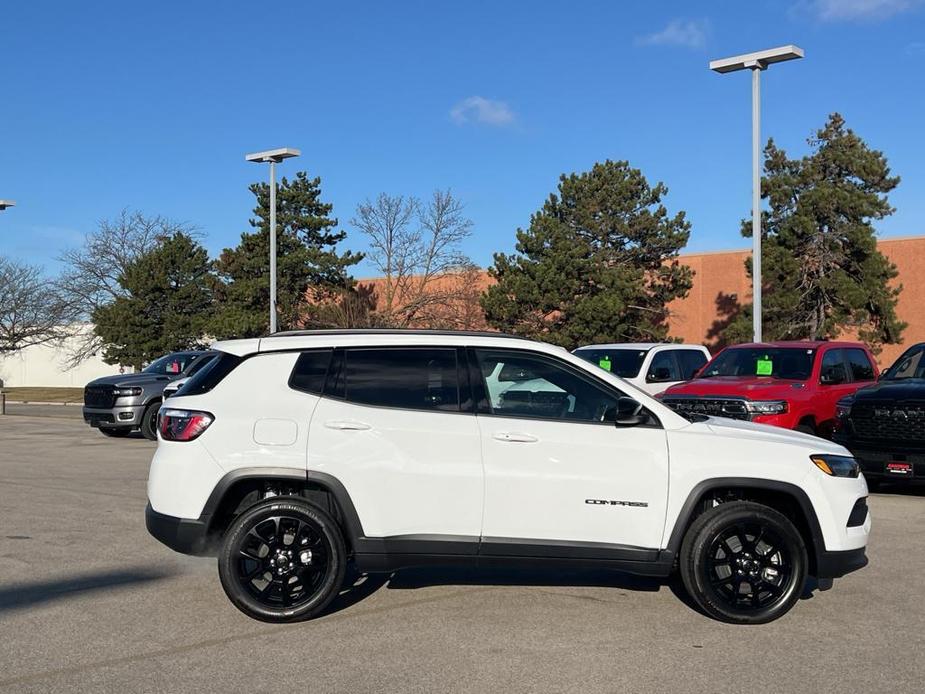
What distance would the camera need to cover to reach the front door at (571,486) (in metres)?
6.21

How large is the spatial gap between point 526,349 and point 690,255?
34.5m

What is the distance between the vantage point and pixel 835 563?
637 centimetres

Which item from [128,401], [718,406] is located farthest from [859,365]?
[128,401]

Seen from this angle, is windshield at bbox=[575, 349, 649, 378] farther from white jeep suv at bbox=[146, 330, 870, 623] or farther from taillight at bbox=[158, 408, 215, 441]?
taillight at bbox=[158, 408, 215, 441]

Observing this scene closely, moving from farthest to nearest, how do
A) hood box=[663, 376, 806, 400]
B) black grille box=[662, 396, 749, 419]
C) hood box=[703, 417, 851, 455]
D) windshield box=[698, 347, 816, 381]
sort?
windshield box=[698, 347, 816, 381], hood box=[663, 376, 806, 400], black grille box=[662, 396, 749, 419], hood box=[703, 417, 851, 455]

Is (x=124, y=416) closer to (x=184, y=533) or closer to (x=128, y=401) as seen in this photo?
(x=128, y=401)

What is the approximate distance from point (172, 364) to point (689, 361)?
10.3m

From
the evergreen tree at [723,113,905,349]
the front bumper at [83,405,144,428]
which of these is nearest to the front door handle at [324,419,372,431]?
the front bumper at [83,405,144,428]

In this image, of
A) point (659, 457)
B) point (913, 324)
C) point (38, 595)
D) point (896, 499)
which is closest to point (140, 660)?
point (38, 595)

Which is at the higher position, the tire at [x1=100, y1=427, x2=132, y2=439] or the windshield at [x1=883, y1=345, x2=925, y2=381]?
the windshield at [x1=883, y1=345, x2=925, y2=381]

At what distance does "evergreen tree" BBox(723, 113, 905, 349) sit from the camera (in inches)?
1217

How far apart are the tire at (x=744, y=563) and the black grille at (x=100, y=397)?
49.8ft

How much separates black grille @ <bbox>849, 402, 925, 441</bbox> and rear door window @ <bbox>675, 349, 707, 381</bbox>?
18.9 feet

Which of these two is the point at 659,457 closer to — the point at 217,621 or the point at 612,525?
the point at 612,525
